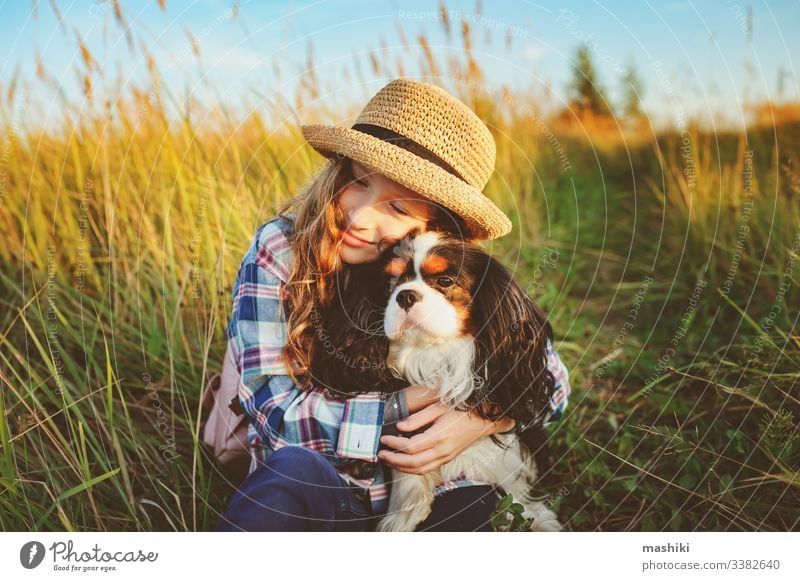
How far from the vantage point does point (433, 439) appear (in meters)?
1.83

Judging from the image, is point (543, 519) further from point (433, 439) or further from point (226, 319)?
point (226, 319)

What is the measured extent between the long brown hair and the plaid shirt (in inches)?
1.3

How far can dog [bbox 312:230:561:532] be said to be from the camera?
71.1 inches

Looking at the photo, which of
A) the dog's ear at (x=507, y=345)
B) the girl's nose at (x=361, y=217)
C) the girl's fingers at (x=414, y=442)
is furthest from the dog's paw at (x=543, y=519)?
the girl's nose at (x=361, y=217)

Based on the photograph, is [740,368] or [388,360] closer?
[388,360]

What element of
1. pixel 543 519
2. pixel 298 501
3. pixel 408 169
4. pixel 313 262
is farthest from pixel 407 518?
pixel 408 169

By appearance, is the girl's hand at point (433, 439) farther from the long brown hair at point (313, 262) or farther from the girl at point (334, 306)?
the long brown hair at point (313, 262)

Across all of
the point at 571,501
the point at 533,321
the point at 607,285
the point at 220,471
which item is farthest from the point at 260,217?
the point at 607,285

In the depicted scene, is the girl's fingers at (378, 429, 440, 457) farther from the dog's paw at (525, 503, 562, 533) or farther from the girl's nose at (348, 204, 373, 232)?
the girl's nose at (348, 204, 373, 232)

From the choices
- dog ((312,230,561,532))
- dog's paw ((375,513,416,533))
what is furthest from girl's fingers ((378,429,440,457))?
dog's paw ((375,513,416,533))

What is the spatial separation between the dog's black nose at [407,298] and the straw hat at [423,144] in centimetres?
27

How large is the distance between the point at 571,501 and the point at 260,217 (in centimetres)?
170

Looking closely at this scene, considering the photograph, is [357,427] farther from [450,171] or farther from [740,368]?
[740,368]

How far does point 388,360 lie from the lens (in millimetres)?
1867
